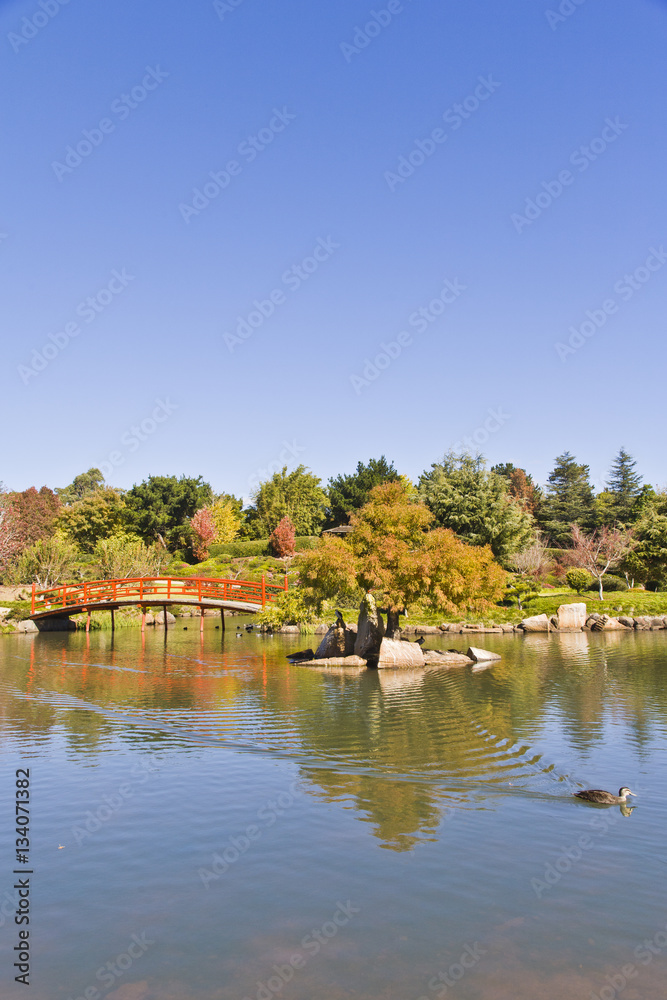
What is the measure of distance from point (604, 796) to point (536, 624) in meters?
31.1

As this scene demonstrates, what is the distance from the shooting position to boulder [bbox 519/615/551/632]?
40.7 m

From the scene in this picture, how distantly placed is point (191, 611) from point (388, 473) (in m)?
26.5

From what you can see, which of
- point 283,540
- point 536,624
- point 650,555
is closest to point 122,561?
point 283,540

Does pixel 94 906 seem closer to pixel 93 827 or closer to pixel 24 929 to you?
pixel 24 929

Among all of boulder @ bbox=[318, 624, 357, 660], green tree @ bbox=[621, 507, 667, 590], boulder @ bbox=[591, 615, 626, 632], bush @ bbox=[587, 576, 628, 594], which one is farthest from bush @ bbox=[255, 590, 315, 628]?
green tree @ bbox=[621, 507, 667, 590]

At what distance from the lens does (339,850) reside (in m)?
9.27

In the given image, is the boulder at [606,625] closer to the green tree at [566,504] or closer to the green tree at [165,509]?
the green tree at [566,504]

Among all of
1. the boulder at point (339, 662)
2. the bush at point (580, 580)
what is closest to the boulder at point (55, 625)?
the boulder at point (339, 662)

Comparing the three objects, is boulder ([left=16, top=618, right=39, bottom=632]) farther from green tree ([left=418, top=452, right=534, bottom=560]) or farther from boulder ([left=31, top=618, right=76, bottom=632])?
green tree ([left=418, top=452, right=534, bottom=560])

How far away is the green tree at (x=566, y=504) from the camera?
69812 mm

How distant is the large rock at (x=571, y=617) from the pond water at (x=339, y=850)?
855 inches

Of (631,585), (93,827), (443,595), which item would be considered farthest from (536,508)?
→ (93,827)

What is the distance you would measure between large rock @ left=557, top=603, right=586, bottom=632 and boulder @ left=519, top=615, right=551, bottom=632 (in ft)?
2.37

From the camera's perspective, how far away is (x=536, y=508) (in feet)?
253
